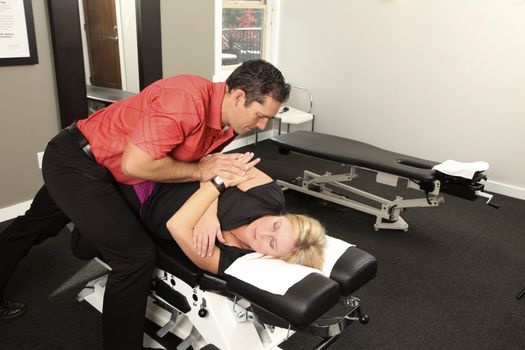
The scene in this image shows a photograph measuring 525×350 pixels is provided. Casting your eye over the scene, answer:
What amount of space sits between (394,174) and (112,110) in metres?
1.69

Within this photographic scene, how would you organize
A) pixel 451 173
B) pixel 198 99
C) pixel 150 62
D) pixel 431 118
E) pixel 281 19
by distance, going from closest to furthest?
pixel 198 99 < pixel 451 173 < pixel 150 62 < pixel 431 118 < pixel 281 19

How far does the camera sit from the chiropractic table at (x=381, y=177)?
240cm

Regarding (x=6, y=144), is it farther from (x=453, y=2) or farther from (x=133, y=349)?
(x=453, y=2)

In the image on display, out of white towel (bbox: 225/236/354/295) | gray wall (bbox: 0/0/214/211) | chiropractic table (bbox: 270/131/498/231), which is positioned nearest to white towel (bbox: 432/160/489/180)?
chiropractic table (bbox: 270/131/498/231)

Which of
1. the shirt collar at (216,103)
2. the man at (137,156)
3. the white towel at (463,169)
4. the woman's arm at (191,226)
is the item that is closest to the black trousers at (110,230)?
the man at (137,156)

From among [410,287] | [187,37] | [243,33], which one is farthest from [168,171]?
[243,33]

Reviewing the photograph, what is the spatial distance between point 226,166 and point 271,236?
0.31 meters

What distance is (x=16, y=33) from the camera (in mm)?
2227

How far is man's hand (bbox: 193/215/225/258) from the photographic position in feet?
4.21

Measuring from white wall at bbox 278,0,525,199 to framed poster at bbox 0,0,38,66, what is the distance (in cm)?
259

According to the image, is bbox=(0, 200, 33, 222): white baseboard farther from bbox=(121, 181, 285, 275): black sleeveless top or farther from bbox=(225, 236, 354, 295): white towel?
bbox=(225, 236, 354, 295): white towel

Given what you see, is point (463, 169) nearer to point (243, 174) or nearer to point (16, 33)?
point (243, 174)

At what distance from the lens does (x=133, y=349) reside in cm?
140

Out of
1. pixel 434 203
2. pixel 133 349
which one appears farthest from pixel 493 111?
pixel 133 349
